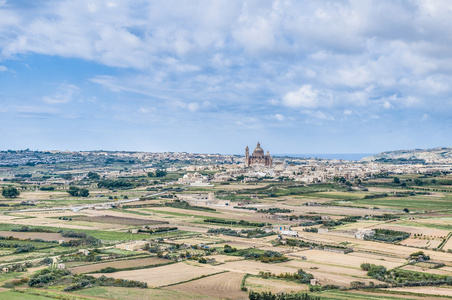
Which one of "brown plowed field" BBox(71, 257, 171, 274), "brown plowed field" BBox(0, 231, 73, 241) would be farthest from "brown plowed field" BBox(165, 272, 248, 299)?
"brown plowed field" BBox(0, 231, 73, 241)

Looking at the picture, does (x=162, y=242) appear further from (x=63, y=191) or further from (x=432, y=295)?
(x=63, y=191)

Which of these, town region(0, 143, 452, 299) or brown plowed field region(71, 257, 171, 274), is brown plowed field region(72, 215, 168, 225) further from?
brown plowed field region(71, 257, 171, 274)

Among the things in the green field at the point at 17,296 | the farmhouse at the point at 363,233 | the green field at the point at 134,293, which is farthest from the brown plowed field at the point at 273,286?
the farmhouse at the point at 363,233

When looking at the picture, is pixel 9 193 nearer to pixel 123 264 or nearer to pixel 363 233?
pixel 123 264

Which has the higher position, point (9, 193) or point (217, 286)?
point (9, 193)

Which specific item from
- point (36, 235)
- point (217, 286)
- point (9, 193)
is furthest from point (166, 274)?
point (9, 193)

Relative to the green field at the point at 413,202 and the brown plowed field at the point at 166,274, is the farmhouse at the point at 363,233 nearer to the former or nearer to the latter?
the brown plowed field at the point at 166,274
